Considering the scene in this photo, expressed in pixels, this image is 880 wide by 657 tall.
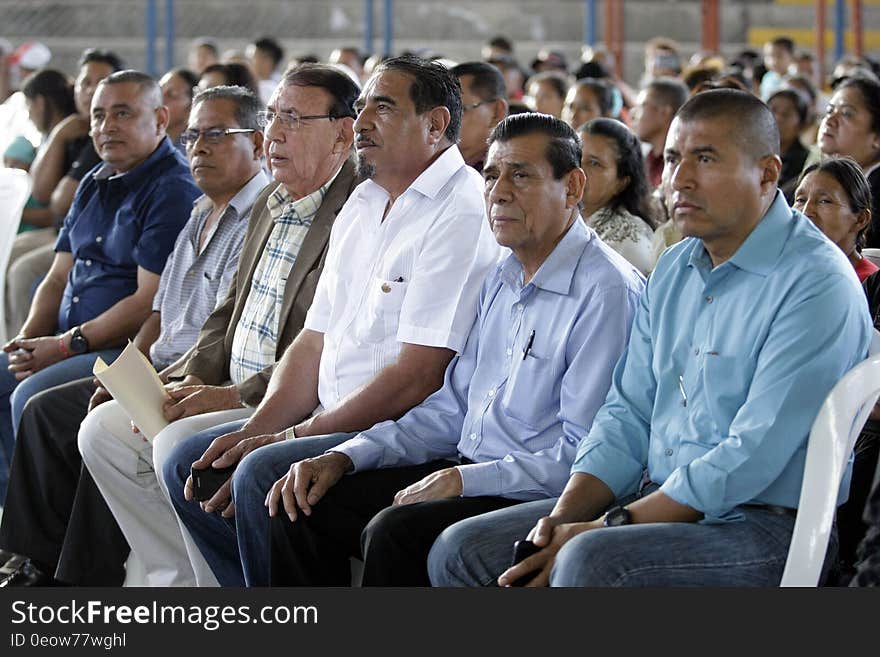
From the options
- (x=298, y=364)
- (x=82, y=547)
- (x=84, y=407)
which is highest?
(x=298, y=364)

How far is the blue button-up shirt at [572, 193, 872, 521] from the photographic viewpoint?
196 cm

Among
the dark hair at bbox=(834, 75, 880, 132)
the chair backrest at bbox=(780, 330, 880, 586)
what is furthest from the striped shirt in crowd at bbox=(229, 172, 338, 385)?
the dark hair at bbox=(834, 75, 880, 132)

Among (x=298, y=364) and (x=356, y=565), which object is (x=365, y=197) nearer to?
(x=298, y=364)

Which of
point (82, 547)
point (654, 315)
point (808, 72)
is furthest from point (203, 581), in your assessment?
point (808, 72)

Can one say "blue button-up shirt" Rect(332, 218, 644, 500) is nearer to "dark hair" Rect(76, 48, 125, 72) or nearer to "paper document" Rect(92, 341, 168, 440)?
"paper document" Rect(92, 341, 168, 440)

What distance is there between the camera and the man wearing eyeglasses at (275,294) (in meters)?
3.07

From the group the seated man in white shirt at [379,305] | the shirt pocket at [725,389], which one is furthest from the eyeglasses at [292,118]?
the shirt pocket at [725,389]

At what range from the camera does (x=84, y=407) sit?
340cm

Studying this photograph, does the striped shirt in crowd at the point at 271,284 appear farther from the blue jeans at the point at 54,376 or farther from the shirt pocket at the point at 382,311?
the blue jeans at the point at 54,376

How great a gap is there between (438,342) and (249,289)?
0.80 metres

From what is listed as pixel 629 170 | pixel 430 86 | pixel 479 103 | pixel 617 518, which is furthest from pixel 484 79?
pixel 617 518

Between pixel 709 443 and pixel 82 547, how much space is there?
5.79 feet

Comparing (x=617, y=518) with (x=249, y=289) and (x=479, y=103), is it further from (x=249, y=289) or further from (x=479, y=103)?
(x=479, y=103)

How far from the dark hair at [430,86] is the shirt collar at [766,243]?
0.89m
